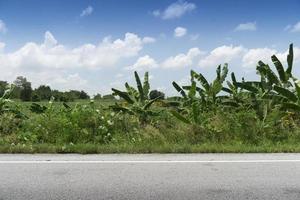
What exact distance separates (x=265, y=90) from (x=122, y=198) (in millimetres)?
8993

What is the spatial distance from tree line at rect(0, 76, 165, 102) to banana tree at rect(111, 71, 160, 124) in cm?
37

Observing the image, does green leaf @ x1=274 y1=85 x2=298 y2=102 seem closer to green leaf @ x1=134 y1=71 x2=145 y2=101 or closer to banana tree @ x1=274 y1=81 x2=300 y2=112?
banana tree @ x1=274 y1=81 x2=300 y2=112

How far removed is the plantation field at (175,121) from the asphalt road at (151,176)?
1.08m

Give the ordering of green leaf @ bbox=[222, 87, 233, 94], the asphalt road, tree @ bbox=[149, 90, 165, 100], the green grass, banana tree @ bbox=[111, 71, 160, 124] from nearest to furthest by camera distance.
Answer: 1. the asphalt road
2. the green grass
3. banana tree @ bbox=[111, 71, 160, 124]
4. tree @ bbox=[149, 90, 165, 100]
5. green leaf @ bbox=[222, 87, 233, 94]

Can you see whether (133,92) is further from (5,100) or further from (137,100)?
(5,100)

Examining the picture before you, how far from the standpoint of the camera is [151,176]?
23.6 feet

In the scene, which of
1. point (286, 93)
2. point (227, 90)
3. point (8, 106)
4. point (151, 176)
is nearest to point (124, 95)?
point (227, 90)

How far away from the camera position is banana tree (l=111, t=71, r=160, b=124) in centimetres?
1338

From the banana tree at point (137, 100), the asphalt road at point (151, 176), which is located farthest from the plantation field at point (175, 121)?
the asphalt road at point (151, 176)

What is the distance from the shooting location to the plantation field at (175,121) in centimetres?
1051

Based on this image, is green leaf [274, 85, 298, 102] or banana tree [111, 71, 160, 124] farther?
banana tree [111, 71, 160, 124]

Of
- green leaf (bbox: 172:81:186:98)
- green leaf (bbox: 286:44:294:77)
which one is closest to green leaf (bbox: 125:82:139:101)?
green leaf (bbox: 172:81:186:98)

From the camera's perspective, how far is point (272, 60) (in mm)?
13812

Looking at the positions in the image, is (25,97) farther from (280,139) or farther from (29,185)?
(29,185)
